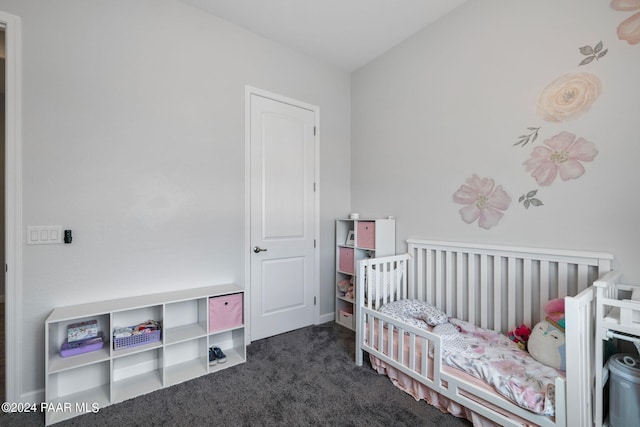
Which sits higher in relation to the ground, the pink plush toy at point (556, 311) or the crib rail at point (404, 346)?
the pink plush toy at point (556, 311)

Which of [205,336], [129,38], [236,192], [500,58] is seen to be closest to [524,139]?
[500,58]

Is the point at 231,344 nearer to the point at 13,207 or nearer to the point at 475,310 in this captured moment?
the point at 13,207

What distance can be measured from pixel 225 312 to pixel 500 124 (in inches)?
98.1

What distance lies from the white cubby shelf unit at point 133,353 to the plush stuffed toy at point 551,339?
1.97m

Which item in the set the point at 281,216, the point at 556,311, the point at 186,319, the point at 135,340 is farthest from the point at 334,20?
the point at 135,340

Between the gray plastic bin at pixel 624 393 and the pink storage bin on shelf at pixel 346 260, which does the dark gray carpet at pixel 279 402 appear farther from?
the pink storage bin on shelf at pixel 346 260

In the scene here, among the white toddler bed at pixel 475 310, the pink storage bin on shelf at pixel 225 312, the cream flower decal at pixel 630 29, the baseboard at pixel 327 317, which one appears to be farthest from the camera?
the baseboard at pixel 327 317

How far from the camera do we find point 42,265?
A: 1780mm

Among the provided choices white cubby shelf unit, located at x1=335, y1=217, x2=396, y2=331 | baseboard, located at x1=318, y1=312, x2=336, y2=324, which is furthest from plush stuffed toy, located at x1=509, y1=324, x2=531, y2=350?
baseboard, located at x1=318, y1=312, x2=336, y2=324

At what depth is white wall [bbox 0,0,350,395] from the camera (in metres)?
1.78

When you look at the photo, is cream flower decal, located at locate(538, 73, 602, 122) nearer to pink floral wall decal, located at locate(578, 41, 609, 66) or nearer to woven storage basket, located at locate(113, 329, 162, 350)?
pink floral wall decal, located at locate(578, 41, 609, 66)

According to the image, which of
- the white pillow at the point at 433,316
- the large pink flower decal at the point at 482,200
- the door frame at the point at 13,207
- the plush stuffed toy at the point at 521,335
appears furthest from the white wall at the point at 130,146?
the plush stuffed toy at the point at 521,335

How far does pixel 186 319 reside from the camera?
2258 millimetres

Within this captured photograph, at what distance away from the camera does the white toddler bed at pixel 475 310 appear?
1.22 m
